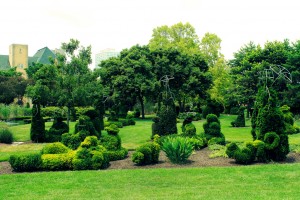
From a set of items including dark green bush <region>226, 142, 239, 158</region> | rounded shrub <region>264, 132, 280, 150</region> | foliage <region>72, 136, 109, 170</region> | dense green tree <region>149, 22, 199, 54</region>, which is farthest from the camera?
dense green tree <region>149, 22, 199, 54</region>

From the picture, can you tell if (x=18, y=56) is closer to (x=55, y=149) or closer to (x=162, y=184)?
(x=55, y=149)

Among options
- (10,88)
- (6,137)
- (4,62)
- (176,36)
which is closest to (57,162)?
(6,137)

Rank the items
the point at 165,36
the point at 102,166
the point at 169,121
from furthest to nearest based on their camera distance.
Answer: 1. the point at 165,36
2. the point at 169,121
3. the point at 102,166

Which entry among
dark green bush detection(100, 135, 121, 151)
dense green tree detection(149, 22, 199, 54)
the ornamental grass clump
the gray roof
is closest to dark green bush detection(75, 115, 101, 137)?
dark green bush detection(100, 135, 121, 151)

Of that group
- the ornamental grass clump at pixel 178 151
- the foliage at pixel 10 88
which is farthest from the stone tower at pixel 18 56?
the ornamental grass clump at pixel 178 151

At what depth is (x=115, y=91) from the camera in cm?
3712

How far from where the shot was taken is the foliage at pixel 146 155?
11672 millimetres

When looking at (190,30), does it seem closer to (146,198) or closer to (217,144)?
(217,144)

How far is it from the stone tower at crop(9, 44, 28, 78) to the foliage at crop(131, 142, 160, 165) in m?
76.8

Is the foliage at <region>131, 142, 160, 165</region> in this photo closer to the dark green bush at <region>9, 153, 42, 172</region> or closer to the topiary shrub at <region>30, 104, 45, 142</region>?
the dark green bush at <region>9, 153, 42, 172</region>

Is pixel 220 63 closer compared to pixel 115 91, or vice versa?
pixel 115 91

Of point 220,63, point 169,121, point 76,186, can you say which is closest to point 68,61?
point 169,121

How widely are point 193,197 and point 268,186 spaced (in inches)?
89.0

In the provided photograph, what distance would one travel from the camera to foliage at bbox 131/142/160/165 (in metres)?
11.7
